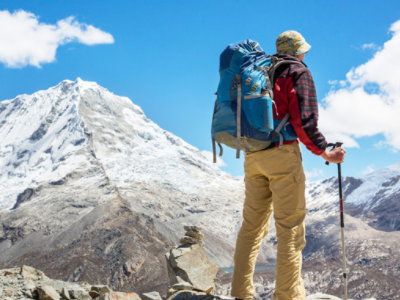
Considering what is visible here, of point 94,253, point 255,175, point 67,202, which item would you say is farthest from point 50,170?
point 255,175

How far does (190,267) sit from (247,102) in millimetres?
5138

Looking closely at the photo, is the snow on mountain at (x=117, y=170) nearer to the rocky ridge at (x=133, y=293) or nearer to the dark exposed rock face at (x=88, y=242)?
the dark exposed rock face at (x=88, y=242)

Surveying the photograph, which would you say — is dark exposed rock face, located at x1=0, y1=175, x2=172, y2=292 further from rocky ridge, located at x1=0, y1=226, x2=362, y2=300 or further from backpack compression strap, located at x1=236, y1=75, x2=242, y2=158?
backpack compression strap, located at x1=236, y1=75, x2=242, y2=158

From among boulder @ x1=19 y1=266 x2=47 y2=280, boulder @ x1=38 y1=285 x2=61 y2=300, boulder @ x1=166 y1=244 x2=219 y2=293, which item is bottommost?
boulder @ x1=38 y1=285 x2=61 y2=300

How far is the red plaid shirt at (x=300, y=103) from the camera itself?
3.76 meters

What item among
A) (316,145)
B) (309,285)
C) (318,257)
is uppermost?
(318,257)

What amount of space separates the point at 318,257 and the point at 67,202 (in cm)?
8352

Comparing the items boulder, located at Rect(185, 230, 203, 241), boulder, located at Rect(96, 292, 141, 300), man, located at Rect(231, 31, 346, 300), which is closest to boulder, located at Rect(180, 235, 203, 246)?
boulder, located at Rect(185, 230, 203, 241)

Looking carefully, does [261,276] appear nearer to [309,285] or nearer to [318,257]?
[309,285]

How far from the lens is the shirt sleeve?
148 inches

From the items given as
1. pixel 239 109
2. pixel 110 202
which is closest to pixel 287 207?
pixel 239 109

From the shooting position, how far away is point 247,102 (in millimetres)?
3750

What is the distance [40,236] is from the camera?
370ft

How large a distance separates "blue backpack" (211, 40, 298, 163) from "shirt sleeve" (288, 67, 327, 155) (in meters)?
0.10
